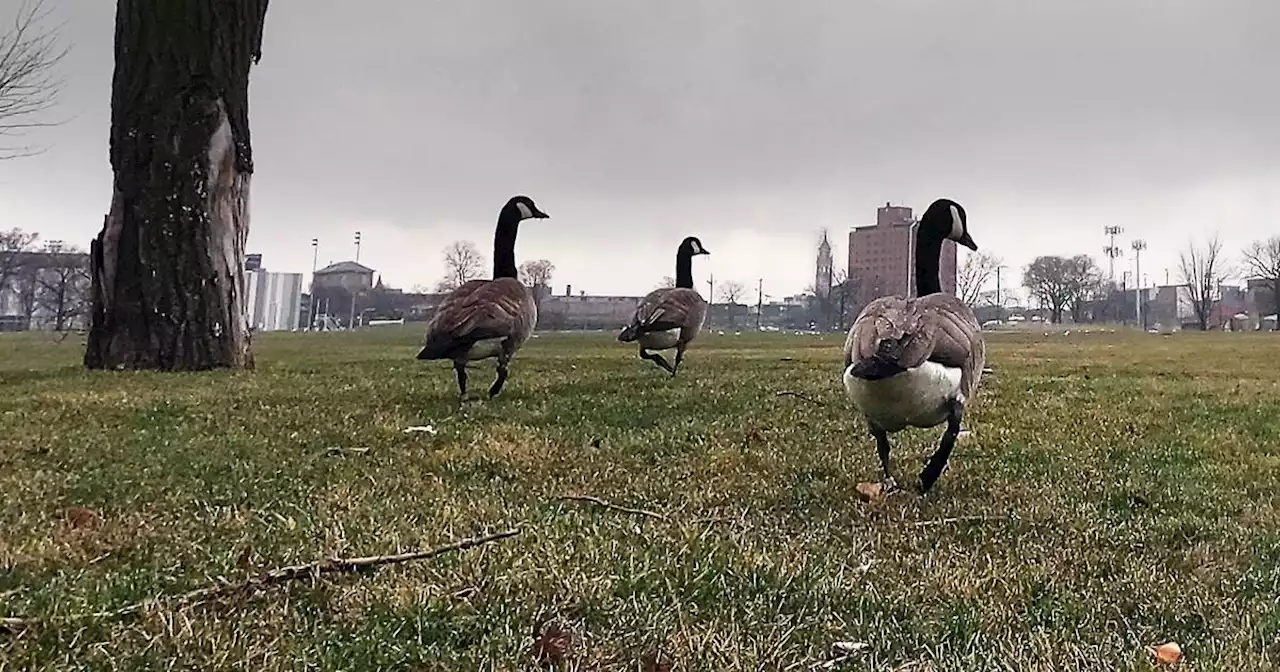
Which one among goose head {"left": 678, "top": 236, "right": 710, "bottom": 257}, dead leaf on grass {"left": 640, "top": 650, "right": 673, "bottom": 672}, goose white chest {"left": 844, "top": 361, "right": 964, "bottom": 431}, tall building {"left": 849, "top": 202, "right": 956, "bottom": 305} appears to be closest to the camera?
dead leaf on grass {"left": 640, "top": 650, "right": 673, "bottom": 672}

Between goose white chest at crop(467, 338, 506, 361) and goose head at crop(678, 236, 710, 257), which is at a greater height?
goose head at crop(678, 236, 710, 257)

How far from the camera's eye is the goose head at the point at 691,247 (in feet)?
52.0

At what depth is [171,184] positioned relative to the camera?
11367 mm

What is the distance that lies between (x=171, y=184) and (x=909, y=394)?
966 cm

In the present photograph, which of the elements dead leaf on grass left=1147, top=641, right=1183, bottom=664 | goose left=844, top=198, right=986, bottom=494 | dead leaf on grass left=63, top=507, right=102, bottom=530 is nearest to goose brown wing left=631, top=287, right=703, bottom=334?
goose left=844, top=198, right=986, bottom=494

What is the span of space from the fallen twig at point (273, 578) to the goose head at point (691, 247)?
40.1 feet

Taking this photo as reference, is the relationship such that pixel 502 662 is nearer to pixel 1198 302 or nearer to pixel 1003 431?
pixel 1003 431

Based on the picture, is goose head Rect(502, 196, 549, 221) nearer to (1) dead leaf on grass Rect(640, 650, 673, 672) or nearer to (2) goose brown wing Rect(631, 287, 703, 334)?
(2) goose brown wing Rect(631, 287, 703, 334)

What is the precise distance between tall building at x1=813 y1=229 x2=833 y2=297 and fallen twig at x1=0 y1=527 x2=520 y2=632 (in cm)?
9892

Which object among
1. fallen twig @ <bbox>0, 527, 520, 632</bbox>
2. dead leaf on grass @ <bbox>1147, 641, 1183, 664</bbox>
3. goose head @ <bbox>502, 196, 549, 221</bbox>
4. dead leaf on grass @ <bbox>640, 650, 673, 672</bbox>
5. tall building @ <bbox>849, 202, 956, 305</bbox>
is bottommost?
dead leaf on grass @ <bbox>1147, 641, 1183, 664</bbox>

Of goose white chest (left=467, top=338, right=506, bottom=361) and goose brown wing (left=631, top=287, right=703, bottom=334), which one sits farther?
goose brown wing (left=631, top=287, right=703, bottom=334)

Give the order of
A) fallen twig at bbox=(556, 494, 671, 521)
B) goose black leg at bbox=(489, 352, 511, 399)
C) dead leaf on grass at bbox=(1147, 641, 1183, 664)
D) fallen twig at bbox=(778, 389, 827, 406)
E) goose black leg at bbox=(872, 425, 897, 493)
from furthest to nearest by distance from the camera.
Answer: fallen twig at bbox=(778, 389, 827, 406) → goose black leg at bbox=(489, 352, 511, 399) → goose black leg at bbox=(872, 425, 897, 493) → fallen twig at bbox=(556, 494, 671, 521) → dead leaf on grass at bbox=(1147, 641, 1183, 664)

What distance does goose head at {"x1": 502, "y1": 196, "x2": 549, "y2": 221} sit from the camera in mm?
10977

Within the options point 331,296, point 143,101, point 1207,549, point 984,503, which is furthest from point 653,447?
point 331,296
